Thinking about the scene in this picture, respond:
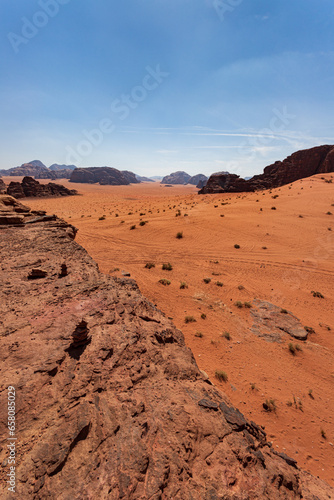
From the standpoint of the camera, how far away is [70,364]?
354 cm

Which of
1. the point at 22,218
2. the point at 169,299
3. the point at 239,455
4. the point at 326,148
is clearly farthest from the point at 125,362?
the point at 326,148

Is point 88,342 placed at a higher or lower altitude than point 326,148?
lower

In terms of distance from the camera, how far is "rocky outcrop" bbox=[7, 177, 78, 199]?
54.4m

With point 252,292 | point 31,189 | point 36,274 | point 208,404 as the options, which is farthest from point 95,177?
point 208,404

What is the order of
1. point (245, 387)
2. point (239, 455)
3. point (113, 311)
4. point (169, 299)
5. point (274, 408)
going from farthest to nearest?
point (169, 299)
point (245, 387)
point (274, 408)
point (113, 311)
point (239, 455)

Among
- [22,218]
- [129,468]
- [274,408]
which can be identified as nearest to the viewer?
[129,468]

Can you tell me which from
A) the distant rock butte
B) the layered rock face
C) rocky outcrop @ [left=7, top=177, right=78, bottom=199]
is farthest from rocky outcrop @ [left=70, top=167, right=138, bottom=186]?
the layered rock face

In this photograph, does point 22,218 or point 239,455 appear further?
point 22,218

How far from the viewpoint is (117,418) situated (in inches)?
119

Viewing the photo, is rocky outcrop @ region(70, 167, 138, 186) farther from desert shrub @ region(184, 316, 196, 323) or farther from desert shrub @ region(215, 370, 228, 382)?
desert shrub @ region(215, 370, 228, 382)

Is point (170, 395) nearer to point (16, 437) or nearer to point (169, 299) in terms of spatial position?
point (16, 437)

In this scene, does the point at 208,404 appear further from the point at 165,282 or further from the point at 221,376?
the point at 165,282

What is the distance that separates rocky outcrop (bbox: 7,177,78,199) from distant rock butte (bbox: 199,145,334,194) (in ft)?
146

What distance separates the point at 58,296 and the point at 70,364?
7.00 feet
